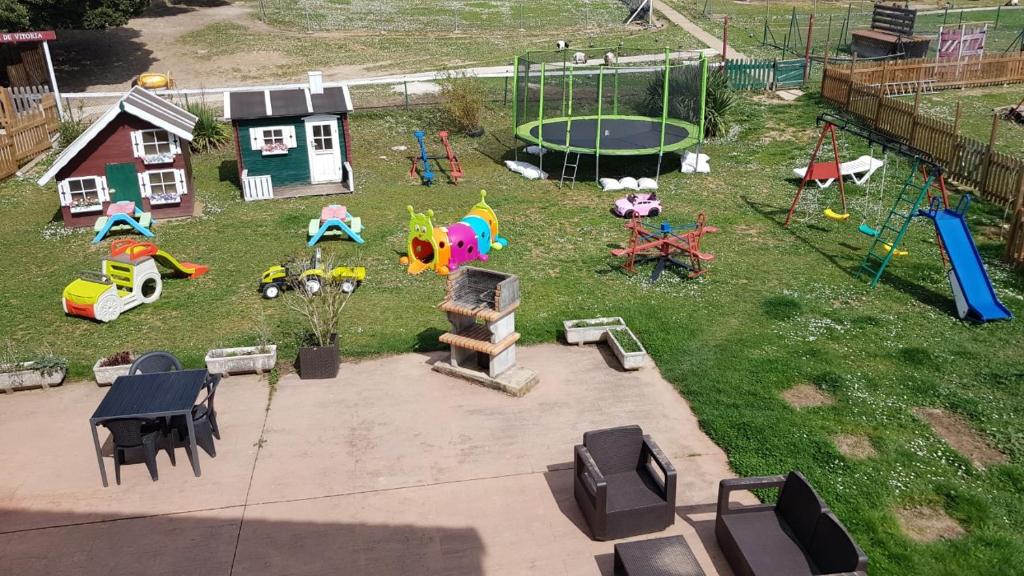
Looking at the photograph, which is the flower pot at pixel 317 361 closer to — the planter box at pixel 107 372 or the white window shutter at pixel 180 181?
the planter box at pixel 107 372

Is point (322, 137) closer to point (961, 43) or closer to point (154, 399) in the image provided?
point (154, 399)

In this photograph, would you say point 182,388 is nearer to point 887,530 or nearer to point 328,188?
point 887,530

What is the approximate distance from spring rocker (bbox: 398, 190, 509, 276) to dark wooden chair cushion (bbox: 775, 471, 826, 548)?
28.9 ft

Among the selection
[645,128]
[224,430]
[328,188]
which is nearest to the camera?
[224,430]

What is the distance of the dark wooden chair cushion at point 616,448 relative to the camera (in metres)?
8.92

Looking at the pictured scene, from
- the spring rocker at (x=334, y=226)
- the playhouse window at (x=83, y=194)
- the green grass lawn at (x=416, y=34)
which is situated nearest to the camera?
the spring rocker at (x=334, y=226)

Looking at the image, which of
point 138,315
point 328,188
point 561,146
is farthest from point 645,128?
point 138,315

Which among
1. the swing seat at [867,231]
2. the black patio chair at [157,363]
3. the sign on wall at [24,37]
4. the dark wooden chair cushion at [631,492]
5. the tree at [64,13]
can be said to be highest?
the tree at [64,13]

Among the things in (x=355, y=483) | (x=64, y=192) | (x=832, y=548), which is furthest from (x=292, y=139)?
(x=832, y=548)

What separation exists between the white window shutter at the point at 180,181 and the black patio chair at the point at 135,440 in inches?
417

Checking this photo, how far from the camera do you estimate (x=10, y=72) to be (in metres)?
28.9

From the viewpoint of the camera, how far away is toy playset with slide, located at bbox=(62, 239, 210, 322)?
45.0 feet

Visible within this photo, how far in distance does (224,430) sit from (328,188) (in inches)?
455

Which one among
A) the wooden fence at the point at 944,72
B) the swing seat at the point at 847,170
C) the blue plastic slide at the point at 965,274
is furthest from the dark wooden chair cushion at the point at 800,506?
the wooden fence at the point at 944,72
